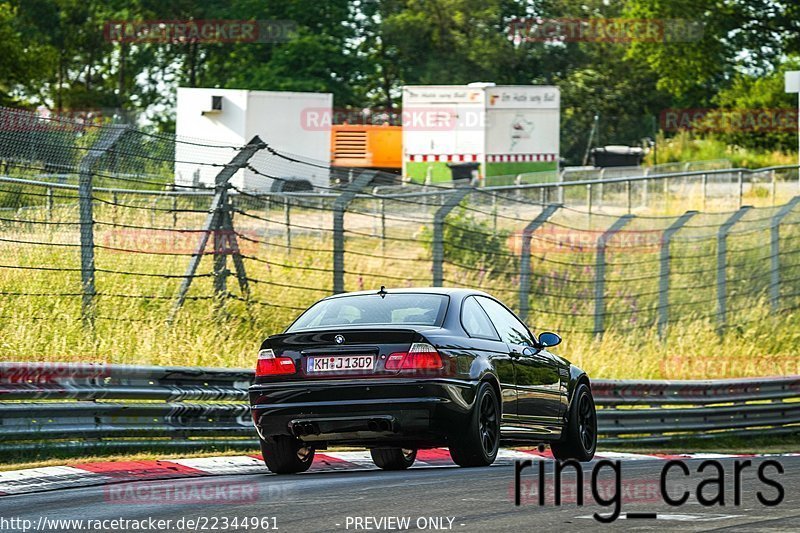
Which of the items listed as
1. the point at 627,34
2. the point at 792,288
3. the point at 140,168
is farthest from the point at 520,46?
the point at 140,168

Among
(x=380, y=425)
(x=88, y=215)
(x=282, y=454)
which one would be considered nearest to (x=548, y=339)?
(x=380, y=425)

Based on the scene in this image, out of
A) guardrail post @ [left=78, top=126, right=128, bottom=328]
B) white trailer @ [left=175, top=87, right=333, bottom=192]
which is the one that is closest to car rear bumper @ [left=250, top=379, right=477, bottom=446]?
guardrail post @ [left=78, top=126, right=128, bottom=328]

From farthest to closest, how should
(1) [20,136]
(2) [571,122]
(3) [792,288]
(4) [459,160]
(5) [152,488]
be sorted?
1. (2) [571,122]
2. (4) [459,160]
3. (3) [792,288]
4. (1) [20,136]
5. (5) [152,488]

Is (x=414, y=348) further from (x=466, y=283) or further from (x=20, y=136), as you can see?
(x=466, y=283)

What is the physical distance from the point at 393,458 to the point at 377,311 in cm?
174

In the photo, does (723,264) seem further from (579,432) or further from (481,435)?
(481,435)

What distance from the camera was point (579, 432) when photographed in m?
13.3

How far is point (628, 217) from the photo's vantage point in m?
20.2

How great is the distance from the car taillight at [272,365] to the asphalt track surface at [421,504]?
750mm

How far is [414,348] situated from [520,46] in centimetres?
6651

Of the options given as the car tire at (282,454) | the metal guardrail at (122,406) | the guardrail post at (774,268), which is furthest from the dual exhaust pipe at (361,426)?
the guardrail post at (774,268)

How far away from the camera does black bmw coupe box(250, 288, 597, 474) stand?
1084 centimetres

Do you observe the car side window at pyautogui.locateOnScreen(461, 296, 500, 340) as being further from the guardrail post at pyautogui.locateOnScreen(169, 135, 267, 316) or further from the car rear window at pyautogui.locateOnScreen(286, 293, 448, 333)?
the guardrail post at pyautogui.locateOnScreen(169, 135, 267, 316)

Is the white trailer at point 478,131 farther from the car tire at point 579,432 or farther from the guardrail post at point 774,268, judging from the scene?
the car tire at point 579,432
